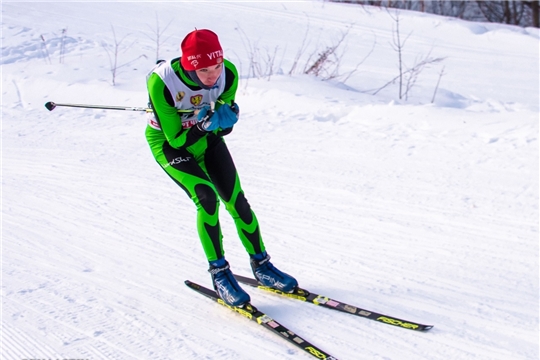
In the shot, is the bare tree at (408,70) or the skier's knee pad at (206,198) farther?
the bare tree at (408,70)

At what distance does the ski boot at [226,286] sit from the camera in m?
3.60

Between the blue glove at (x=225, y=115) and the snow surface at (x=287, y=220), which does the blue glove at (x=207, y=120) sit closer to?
the blue glove at (x=225, y=115)

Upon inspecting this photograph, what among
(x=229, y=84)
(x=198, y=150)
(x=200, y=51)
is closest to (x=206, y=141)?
(x=198, y=150)

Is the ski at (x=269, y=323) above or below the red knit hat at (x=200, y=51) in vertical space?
below

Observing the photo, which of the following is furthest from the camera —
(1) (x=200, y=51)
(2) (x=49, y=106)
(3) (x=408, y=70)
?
(3) (x=408, y=70)

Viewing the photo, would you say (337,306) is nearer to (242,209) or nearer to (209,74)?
(242,209)

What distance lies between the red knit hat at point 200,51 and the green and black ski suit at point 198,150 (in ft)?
0.51

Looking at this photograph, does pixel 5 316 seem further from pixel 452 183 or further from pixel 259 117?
pixel 259 117

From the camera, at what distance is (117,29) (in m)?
11.7

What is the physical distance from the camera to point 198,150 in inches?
147

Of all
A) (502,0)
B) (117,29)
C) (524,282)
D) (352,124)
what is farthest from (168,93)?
(502,0)

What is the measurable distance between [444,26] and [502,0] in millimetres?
11149

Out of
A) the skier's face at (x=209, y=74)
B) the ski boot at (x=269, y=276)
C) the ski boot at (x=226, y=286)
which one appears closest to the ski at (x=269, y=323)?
the ski boot at (x=226, y=286)

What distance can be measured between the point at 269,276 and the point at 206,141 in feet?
2.90
